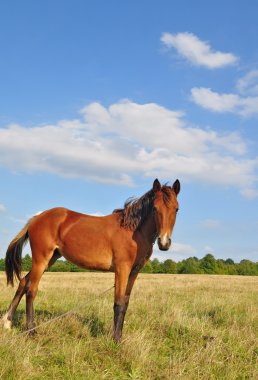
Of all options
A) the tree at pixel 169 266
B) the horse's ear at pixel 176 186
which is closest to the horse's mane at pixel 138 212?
the horse's ear at pixel 176 186

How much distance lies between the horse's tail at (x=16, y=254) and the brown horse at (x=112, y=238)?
0.66 ft

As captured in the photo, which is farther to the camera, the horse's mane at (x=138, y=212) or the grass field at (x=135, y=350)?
the horse's mane at (x=138, y=212)

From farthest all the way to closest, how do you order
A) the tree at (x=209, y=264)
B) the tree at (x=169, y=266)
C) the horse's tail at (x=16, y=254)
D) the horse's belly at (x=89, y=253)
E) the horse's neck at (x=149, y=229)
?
the tree at (x=209, y=264) < the tree at (x=169, y=266) < the horse's tail at (x=16, y=254) < the horse's belly at (x=89, y=253) < the horse's neck at (x=149, y=229)

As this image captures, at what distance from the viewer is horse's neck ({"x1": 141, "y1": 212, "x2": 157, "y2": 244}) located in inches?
269

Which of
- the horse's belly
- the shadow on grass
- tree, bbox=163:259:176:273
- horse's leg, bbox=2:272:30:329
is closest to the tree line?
tree, bbox=163:259:176:273

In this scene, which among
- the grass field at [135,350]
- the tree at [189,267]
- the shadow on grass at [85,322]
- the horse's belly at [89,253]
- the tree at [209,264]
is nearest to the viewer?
the grass field at [135,350]

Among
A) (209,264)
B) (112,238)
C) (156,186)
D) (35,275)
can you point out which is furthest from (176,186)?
(209,264)

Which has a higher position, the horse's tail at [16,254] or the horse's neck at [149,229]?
the horse's neck at [149,229]

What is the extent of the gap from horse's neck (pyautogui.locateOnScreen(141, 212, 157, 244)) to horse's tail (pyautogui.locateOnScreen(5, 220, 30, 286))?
269 cm

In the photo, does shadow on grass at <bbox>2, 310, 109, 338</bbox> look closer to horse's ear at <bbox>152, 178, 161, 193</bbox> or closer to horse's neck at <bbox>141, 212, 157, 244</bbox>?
Result: horse's neck at <bbox>141, 212, 157, 244</bbox>

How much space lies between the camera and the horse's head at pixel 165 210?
19.7 feet

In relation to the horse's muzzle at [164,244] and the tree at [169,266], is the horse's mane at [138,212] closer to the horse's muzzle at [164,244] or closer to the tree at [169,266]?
the horse's muzzle at [164,244]

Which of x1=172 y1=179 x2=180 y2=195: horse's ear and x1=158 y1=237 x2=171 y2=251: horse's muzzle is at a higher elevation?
→ x1=172 y1=179 x2=180 y2=195: horse's ear

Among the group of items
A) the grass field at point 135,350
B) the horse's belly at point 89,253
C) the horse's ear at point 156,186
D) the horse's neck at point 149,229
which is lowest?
the grass field at point 135,350
